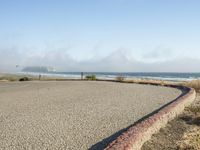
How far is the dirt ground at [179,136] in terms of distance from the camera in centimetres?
831

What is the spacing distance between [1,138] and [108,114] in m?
4.64

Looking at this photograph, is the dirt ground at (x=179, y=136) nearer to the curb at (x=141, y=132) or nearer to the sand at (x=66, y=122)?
the curb at (x=141, y=132)

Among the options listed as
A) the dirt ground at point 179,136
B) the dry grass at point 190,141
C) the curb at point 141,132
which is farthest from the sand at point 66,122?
the dry grass at point 190,141

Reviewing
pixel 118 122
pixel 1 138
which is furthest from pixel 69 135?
pixel 118 122

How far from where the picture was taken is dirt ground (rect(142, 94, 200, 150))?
831 cm

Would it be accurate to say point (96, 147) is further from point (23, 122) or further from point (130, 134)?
point (23, 122)

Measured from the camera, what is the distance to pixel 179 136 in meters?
9.53

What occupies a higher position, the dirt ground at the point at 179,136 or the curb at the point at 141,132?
the curb at the point at 141,132

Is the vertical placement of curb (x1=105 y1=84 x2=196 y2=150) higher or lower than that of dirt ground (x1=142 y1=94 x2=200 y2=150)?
higher

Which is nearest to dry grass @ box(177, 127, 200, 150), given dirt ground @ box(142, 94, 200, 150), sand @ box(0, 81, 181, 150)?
dirt ground @ box(142, 94, 200, 150)

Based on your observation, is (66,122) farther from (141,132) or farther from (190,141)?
(190,141)

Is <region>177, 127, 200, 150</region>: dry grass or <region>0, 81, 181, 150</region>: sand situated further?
<region>0, 81, 181, 150</region>: sand

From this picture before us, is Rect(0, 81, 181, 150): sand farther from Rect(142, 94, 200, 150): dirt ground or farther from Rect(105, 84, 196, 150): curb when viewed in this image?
Rect(142, 94, 200, 150): dirt ground

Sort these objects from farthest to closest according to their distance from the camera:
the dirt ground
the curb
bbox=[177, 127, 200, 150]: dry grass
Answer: the dirt ground, bbox=[177, 127, 200, 150]: dry grass, the curb
